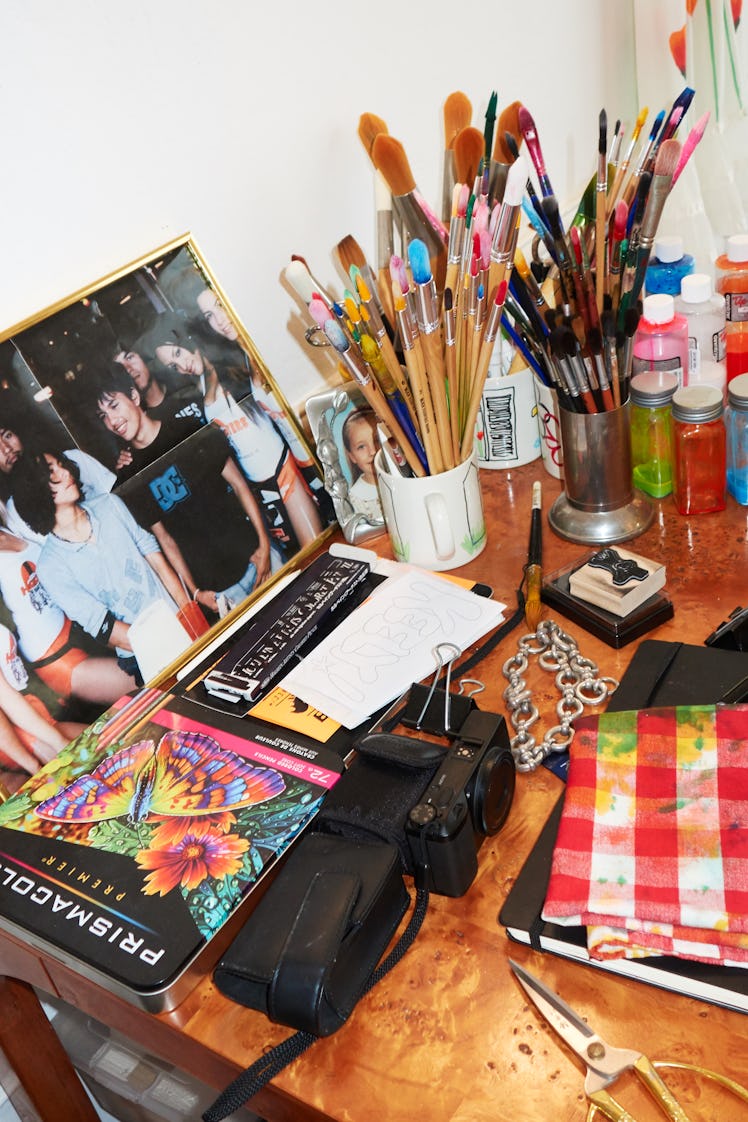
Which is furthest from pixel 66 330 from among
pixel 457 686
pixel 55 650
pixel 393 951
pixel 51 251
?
pixel 393 951

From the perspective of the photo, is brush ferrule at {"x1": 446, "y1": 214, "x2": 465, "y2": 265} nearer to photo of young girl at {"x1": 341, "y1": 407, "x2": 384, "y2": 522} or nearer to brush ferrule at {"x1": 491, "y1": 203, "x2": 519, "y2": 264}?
brush ferrule at {"x1": 491, "y1": 203, "x2": 519, "y2": 264}

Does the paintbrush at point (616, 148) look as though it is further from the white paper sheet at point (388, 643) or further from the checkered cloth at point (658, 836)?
the checkered cloth at point (658, 836)

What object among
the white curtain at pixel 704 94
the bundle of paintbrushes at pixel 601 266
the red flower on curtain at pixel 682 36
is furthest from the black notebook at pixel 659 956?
the red flower on curtain at pixel 682 36

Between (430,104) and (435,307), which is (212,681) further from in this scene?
(430,104)

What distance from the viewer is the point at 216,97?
0.92m

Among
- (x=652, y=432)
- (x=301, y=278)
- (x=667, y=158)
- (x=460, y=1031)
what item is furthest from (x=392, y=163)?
(x=460, y=1031)

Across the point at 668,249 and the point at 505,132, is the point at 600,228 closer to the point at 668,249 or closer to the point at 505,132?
the point at 505,132

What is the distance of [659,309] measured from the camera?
992 millimetres

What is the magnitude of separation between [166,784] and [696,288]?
2.33 feet

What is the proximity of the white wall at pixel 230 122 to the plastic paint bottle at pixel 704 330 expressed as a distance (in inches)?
13.8

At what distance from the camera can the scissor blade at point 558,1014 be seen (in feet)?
1.88

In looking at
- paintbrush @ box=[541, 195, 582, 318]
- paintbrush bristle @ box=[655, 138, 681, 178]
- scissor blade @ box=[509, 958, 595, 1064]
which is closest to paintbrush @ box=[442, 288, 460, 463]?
paintbrush @ box=[541, 195, 582, 318]

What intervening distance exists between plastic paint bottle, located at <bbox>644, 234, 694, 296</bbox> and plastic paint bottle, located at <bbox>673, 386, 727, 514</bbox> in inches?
9.9

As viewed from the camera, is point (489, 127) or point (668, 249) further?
point (668, 249)
